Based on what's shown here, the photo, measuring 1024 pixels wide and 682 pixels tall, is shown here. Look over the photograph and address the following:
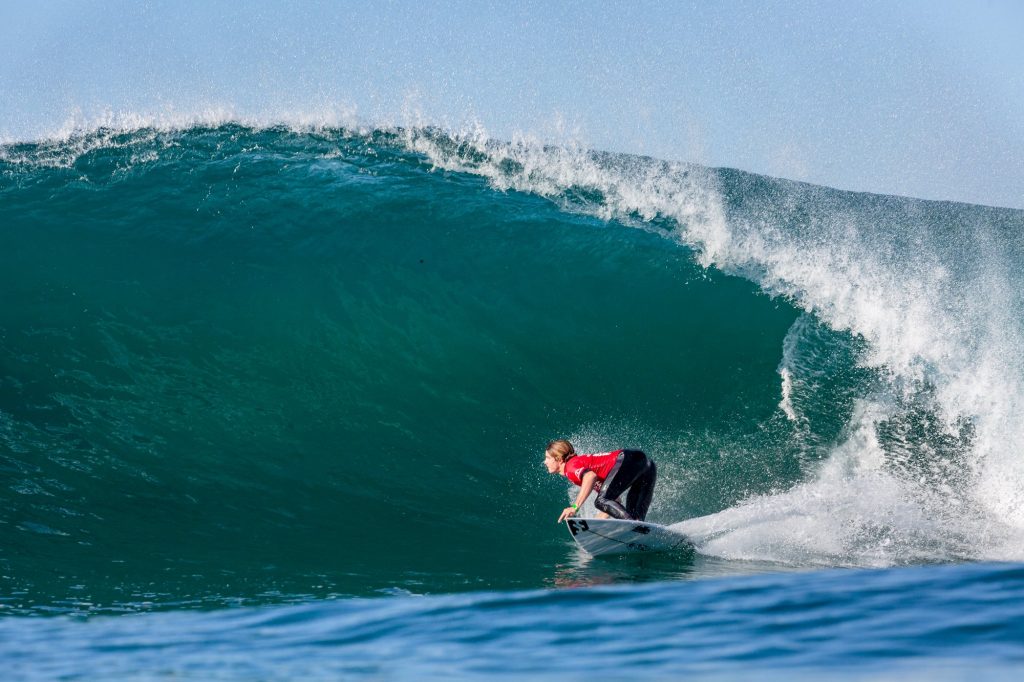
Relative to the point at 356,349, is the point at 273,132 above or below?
above

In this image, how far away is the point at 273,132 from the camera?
14.0 m

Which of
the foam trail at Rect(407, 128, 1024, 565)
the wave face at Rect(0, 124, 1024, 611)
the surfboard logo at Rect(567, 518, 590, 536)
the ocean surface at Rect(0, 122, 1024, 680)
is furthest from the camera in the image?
the foam trail at Rect(407, 128, 1024, 565)

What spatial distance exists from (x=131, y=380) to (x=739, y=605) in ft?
22.7

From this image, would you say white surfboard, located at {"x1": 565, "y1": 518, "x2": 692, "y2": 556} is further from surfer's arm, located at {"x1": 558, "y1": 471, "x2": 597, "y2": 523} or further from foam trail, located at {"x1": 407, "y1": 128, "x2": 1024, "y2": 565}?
foam trail, located at {"x1": 407, "y1": 128, "x2": 1024, "y2": 565}

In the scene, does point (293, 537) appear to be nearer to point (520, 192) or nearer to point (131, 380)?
point (131, 380)

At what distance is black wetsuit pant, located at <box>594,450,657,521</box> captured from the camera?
7.41 metres

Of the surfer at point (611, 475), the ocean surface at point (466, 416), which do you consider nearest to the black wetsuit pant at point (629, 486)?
the surfer at point (611, 475)

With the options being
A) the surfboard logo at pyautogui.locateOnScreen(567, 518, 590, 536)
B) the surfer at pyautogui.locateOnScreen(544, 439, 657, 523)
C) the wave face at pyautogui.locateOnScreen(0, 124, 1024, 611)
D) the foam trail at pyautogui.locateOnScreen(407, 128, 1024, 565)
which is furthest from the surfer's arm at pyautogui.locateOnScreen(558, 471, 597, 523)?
the foam trail at pyautogui.locateOnScreen(407, 128, 1024, 565)

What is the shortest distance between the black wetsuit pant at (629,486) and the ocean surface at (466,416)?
356mm

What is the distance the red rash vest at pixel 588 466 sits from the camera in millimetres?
7324

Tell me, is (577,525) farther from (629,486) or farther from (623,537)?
(629,486)

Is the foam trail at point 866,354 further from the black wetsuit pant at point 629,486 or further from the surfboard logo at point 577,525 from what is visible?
the surfboard logo at point 577,525

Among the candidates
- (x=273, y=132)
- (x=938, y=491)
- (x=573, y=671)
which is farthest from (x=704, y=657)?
(x=273, y=132)

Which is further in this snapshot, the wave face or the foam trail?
the foam trail
